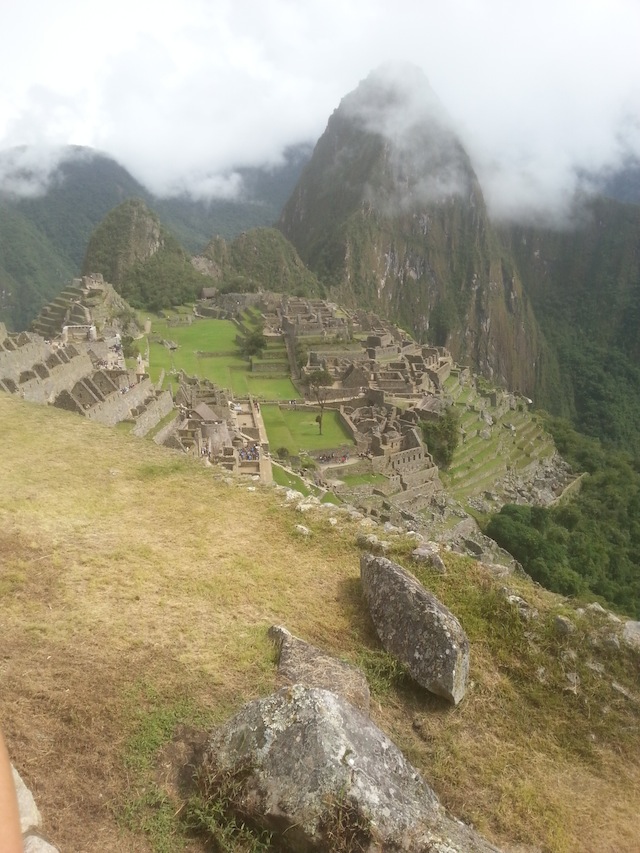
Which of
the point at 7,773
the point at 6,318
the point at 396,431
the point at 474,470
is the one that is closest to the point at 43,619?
the point at 7,773

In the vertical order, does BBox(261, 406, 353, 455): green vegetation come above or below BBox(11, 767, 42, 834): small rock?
below

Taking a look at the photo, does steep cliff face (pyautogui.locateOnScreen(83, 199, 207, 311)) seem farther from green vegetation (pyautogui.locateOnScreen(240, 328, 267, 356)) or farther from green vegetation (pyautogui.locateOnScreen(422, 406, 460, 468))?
green vegetation (pyautogui.locateOnScreen(422, 406, 460, 468))

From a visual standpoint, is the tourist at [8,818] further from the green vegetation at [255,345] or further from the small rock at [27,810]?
the green vegetation at [255,345]

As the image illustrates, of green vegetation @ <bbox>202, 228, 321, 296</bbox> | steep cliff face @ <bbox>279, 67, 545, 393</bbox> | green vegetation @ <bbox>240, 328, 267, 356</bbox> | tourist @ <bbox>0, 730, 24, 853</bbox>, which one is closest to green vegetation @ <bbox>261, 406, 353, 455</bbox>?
green vegetation @ <bbox>240, 328, 267, 356</bbox>

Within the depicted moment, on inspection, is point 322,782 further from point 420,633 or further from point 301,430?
point 301,430

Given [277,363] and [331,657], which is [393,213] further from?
[331,657]

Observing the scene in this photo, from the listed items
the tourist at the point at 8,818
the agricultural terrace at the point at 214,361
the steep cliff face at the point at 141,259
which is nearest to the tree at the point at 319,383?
the agricultural terrace at the point at 214,361
